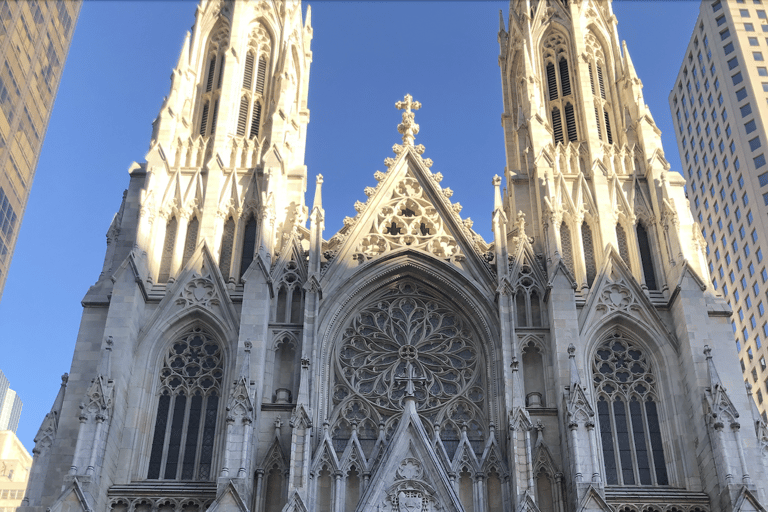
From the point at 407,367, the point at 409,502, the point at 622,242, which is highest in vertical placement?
the point at 622,242

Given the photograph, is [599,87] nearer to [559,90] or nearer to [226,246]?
[559,90]

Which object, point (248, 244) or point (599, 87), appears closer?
point (248, 244)

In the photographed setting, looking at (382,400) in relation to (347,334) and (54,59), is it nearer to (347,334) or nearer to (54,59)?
(347,334)

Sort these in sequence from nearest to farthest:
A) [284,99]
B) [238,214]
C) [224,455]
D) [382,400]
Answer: [224,455] → [382,400] → [238,214] → [284,99]

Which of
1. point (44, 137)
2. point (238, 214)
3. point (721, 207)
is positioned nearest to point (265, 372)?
point (238, 214)

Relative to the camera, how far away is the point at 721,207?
5700 centimetres

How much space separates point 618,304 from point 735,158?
1101 inches

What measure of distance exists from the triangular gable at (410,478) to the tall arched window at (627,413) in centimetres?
542

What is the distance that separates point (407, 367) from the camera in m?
30.5

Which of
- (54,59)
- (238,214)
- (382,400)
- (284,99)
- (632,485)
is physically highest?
(54,59)

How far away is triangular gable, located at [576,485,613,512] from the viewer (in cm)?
2472

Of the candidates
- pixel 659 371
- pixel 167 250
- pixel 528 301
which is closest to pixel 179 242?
pixel 167 250

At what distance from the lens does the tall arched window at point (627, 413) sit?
28172 mm

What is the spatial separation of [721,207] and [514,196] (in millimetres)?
27028
